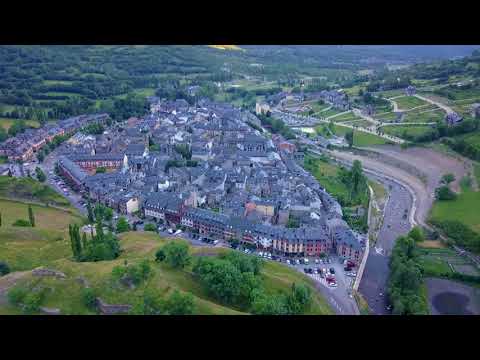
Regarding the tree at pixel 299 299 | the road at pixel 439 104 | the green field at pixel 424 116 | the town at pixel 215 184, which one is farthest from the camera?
the road at pixel 439 104

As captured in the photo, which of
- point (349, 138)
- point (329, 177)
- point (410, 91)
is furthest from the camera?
point (410, 91)

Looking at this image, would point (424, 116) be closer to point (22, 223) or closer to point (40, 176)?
point (40, 176)

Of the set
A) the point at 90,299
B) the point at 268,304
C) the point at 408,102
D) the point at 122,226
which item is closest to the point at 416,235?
the point at 268,304

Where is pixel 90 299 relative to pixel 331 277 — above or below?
above

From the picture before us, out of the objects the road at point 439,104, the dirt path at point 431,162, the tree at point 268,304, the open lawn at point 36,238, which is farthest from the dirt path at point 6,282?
the road at point 439,104

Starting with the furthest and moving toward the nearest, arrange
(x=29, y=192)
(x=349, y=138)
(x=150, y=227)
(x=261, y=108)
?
(x=261, y=108) < (x=349, y=138) < (x=29, y=192) < (x=150, y=227)

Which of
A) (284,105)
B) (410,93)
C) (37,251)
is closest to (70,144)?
(37,251)

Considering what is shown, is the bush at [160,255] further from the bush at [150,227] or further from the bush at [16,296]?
the bush at [16,296]
